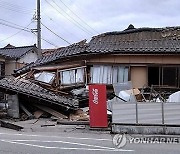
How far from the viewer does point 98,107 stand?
14508mm

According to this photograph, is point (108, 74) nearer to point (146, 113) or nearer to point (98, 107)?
point (98, 107)

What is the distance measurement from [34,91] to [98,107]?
18.1 feet

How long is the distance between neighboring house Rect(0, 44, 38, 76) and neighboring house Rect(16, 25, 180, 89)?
12539mm

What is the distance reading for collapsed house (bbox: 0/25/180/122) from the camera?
2086 centimetres

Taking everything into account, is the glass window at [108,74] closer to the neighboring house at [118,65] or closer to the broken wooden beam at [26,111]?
the neighboring house at [118,65]

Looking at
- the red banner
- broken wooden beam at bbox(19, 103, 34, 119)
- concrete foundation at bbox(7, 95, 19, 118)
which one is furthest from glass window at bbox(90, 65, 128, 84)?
the red banner

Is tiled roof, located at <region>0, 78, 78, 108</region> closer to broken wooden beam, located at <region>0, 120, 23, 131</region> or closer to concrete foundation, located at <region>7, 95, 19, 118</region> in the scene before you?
concrete foundation, located at <region>7, 95, 19, 118</region>

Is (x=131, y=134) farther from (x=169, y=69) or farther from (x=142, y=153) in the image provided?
(x=169, y=69)

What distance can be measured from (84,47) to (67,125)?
7949mm

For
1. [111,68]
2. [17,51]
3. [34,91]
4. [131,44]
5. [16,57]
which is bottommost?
[34,91]

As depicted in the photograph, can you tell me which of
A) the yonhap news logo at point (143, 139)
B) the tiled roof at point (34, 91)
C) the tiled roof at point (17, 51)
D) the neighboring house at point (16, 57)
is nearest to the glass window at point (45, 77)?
the tiled roof at point (34, 91)

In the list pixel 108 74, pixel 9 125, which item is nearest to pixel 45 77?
pixel 108 74

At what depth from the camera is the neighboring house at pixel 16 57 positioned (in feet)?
117

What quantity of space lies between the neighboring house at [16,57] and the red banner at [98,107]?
2017 cm
